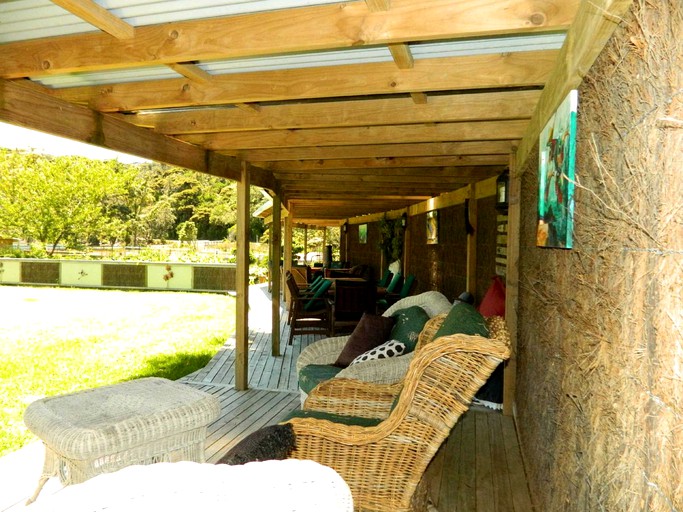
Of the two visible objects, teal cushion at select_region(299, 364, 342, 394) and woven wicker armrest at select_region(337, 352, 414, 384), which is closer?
woven wicker armrest at select_region(337, 352, 414, 384)

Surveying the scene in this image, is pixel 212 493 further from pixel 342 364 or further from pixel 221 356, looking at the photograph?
pixel 221 356

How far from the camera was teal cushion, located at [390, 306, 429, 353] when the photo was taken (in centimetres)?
364

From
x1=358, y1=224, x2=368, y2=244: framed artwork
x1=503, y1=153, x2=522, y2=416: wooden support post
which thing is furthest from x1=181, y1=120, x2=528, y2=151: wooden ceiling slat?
x1=358, y1=224, x2=368, y2=244: framed artwork

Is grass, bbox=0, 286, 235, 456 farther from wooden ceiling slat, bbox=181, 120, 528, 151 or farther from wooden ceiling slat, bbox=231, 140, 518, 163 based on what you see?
wooden ceiling slat, bbox=181, 120, 528, 151

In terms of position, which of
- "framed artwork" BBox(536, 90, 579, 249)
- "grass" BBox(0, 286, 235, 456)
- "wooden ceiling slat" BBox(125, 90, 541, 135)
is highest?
"wooden ceiling slat" BBox(125, 90, 541, 135)

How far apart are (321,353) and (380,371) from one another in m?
1.07

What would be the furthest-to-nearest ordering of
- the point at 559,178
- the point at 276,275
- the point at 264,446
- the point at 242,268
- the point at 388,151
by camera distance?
the point at 276,275 < the point at 242,268 < the point at 388,151 < the point at 264,446 < the point at 559,178

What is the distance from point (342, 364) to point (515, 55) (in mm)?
2319

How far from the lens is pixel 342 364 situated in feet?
12.9

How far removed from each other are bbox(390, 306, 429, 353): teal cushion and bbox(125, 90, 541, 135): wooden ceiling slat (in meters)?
1.31

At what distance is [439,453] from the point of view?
11.8 feet

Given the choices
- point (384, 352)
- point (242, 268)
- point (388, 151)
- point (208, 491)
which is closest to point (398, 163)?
point (388, 151)

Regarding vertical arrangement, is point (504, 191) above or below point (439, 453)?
above

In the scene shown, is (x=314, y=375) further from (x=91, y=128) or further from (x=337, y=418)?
(x=91, y=128)
